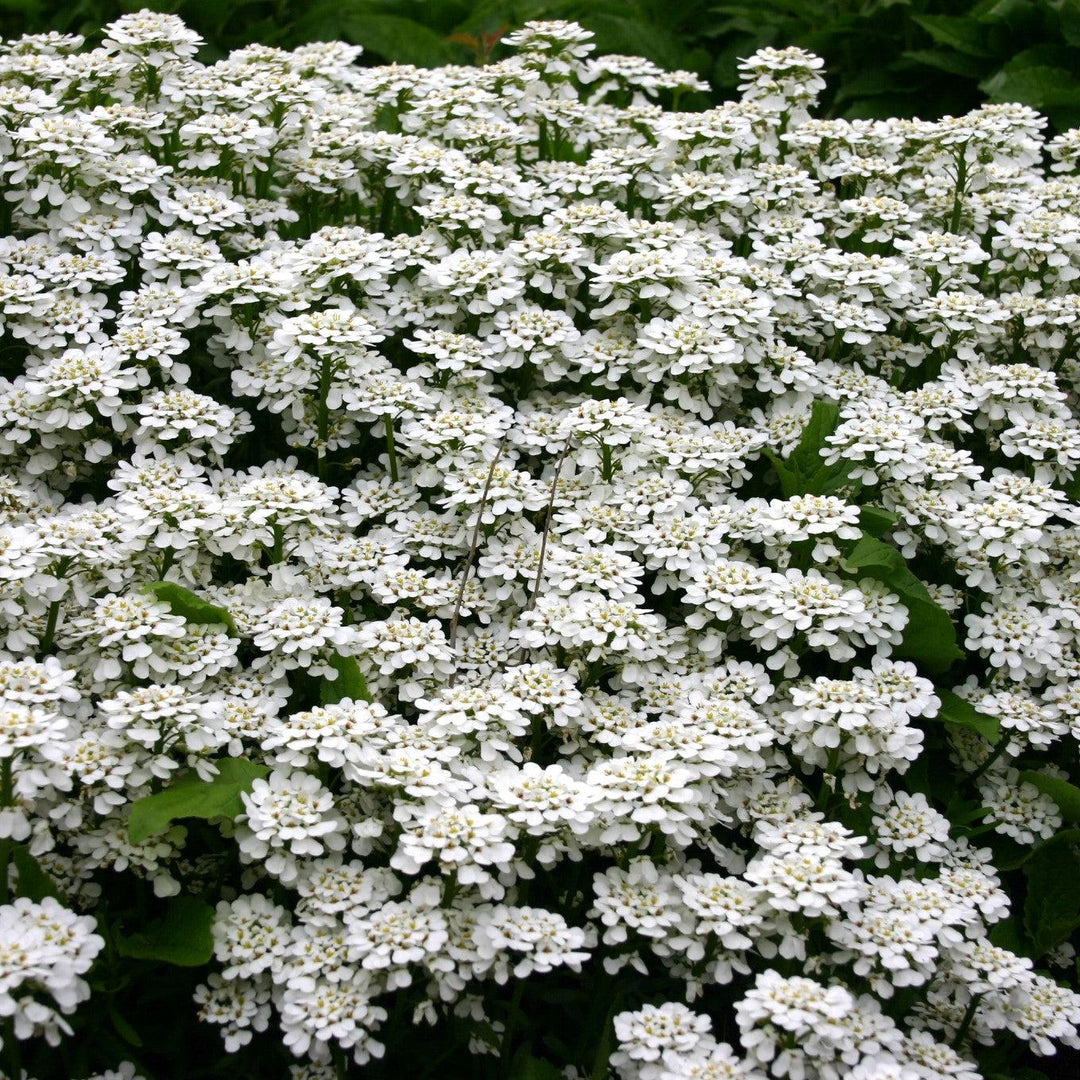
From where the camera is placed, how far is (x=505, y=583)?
372 centimetres

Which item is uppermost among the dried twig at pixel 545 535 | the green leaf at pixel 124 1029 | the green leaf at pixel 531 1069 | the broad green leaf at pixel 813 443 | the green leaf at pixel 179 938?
the broad green leaf at pixel 813 443

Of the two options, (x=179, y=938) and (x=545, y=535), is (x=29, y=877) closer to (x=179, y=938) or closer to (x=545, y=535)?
(x=179, y=938)

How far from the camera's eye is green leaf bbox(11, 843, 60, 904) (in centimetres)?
293

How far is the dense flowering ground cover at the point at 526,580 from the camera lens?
298cm

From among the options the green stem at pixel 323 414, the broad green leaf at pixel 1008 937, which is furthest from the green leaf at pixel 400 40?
the broad green leaf at pixel 1008 937

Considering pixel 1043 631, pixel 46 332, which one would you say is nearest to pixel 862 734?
pixel 1043 631

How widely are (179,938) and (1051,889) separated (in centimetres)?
224

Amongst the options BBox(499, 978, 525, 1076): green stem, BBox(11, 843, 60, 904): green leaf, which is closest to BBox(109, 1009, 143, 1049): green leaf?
BBox(11, 843, 60, 904): green leaf

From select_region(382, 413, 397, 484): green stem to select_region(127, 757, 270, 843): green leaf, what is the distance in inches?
45.4

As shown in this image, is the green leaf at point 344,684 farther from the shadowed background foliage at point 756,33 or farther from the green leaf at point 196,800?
the shadowed background foliage at point 756,33

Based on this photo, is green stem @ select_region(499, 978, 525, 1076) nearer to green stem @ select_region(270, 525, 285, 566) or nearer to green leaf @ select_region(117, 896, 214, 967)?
green leaf @ select_region(117, 896, 214, 967)

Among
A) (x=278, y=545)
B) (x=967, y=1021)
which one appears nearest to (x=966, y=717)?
(x=967, y=1021)

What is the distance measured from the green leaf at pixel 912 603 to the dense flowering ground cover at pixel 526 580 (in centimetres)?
1

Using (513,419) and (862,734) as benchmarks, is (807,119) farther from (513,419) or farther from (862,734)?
(862,734)
